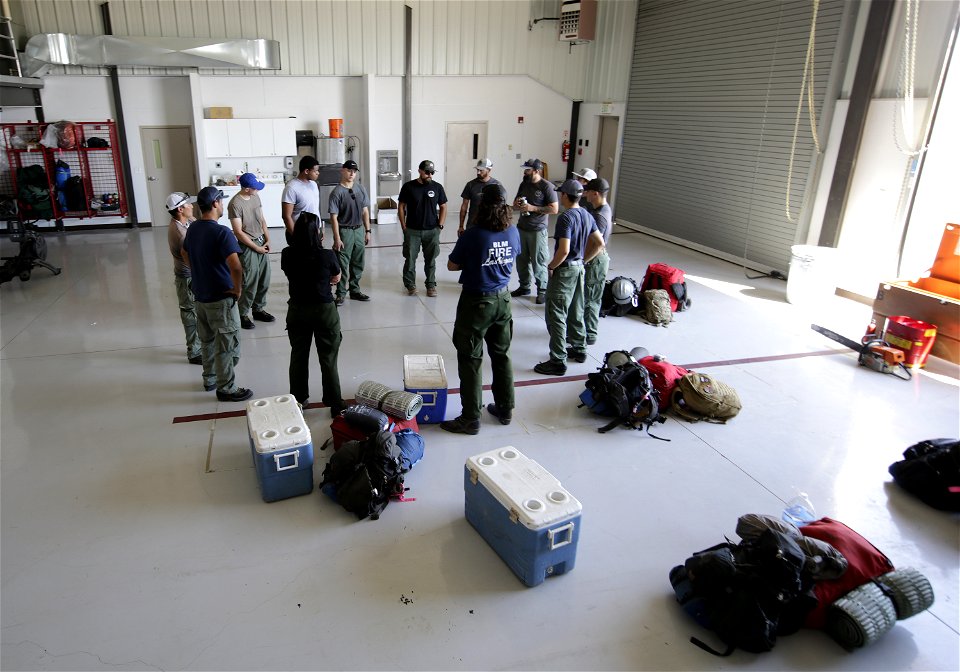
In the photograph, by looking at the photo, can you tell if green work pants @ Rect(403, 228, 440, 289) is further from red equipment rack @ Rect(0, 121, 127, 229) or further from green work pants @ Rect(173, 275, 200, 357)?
red equipment rack @ Rect(0, 121, 127, 229)

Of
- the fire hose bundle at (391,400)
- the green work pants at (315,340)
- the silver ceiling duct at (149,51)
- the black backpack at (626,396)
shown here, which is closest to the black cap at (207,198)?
the green work pants at (315,340)

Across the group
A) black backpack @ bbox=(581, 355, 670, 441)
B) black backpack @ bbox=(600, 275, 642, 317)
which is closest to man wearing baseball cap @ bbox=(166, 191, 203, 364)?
black backpack @ bbox=(581, 355, 670, 441)

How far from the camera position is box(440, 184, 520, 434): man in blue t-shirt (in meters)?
4.33

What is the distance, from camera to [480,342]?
4504 mm

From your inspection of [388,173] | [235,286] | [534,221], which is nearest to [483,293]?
[235,286]

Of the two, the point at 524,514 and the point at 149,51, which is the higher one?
the point at 149,51

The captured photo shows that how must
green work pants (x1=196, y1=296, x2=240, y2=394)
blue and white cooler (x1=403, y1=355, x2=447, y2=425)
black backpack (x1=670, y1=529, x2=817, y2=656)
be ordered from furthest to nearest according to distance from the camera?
green work pants (x1=196, y1=296, x2=240, y2=394) < blue and white cooler (x1=403, y1=355, x2=447, y2=425) < black backpack (x1=670, y1=529, x2=817, y2=656)

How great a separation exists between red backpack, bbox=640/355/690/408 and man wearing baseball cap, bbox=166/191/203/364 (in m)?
3.97

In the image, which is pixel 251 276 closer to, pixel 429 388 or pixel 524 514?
pixel 429 388

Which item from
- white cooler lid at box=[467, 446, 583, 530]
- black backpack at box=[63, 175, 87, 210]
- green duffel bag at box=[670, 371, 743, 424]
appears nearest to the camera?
white cooler lid at box=[467, 446, 583, 530]

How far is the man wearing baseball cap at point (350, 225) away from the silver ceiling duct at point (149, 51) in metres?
6.23

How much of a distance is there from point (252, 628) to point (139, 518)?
1274mm

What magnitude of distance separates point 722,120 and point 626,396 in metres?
8.15

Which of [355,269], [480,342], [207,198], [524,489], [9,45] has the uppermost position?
[9,45]
